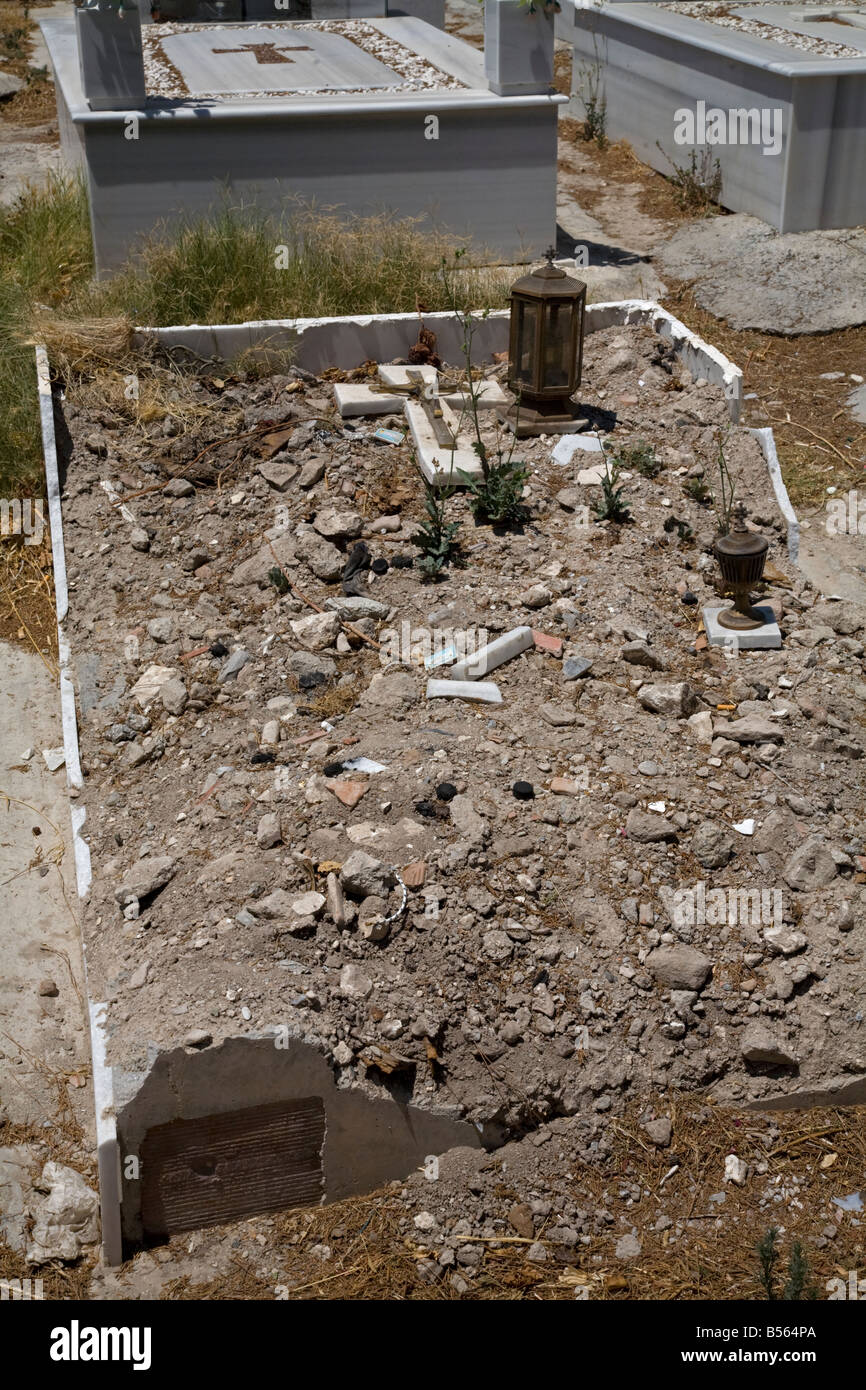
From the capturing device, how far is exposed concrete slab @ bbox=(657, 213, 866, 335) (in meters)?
9.06

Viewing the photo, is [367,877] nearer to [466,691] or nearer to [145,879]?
[145,879]

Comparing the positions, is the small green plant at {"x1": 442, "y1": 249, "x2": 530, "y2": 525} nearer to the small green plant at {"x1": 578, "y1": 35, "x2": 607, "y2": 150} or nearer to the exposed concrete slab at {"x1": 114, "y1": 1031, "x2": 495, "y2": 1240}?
the exposed concrete slab at {"x1": 114, "y1": 1031, "x2": 495, "y2": 1240}

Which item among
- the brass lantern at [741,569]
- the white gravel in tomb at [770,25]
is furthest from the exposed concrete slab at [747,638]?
the white gravel in tomb at [770,25]

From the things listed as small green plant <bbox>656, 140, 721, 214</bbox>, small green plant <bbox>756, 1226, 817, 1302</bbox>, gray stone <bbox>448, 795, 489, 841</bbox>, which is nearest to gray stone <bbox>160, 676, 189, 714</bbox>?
gray stone <bbox>448, 795, 489, 841</bbox>

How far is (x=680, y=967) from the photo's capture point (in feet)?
13.7

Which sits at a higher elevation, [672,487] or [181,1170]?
[672,487]

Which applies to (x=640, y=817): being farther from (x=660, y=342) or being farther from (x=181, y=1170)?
(x=660, y=342)

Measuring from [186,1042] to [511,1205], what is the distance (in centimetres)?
101

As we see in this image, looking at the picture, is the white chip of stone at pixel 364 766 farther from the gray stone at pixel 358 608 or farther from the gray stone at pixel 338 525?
the gray stone at pixel 338 525

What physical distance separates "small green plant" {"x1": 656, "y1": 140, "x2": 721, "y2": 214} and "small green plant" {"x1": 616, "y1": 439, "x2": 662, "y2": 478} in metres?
5.00

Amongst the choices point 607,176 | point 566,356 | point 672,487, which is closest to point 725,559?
point 672,487

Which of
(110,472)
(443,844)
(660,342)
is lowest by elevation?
(443,844)

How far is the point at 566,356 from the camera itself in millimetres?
6617

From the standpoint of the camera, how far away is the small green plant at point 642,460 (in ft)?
21.3
